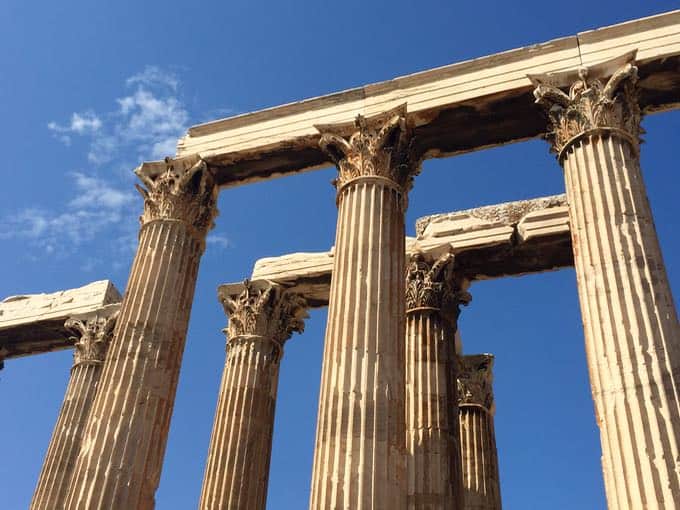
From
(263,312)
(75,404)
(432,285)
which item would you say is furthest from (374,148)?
(75,404)

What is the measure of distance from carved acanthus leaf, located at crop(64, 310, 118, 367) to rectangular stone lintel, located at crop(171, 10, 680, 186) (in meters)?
8.27

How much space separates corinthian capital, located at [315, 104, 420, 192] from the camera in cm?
1638

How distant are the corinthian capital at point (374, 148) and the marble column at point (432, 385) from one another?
4.26m

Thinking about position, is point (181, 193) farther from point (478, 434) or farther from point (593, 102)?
point (478, 434)

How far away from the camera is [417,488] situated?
17.3m

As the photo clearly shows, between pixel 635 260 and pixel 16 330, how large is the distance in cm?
2182

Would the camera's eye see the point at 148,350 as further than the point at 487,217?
No

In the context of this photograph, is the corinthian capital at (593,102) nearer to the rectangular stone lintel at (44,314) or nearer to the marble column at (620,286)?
the marble column at (620,286)

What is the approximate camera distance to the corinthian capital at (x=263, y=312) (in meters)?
21.8

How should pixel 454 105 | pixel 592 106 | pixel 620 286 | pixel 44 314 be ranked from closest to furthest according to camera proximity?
pixel 620 286, pixel 592 106, pixel 454 105, pixel 44 314

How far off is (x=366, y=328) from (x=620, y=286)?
4388mm

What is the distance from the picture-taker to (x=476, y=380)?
23391 millimetres

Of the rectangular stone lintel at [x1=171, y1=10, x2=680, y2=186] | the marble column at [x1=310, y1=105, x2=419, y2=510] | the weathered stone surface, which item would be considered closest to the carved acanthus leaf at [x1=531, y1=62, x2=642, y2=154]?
the rectangular stone lintel at [x1=171, y1=10, x2=680, y2=186]

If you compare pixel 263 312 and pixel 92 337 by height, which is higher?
pixel 92 337
